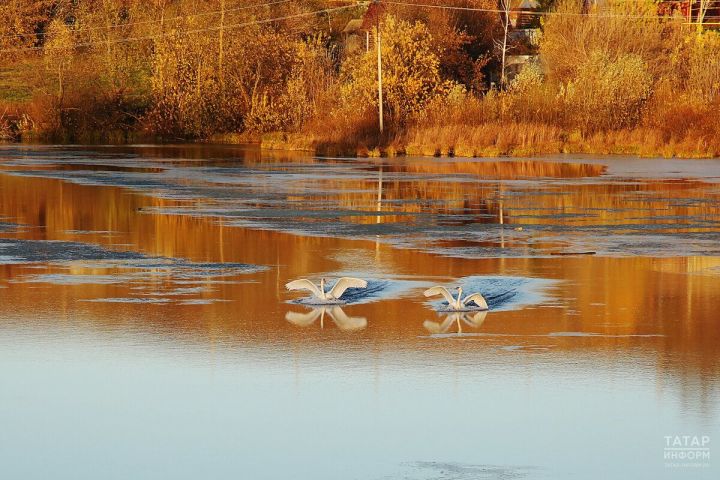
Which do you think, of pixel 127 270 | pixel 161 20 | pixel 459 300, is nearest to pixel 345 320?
pixel 459 300

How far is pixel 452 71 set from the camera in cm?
7925

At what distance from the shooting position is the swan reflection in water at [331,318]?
11930 millimetres

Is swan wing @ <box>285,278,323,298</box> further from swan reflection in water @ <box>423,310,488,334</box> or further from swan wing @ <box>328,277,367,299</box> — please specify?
swan reflection in water @ <box>423,310,488,334</box>

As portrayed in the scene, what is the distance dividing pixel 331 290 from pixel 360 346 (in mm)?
2696

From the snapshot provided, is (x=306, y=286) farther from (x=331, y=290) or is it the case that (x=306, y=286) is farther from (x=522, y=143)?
(x=522, y=143)

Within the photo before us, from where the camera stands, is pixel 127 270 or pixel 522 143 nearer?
pixel 127 270

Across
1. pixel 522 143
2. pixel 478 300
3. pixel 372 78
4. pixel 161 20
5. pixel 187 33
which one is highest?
pixel 161 20

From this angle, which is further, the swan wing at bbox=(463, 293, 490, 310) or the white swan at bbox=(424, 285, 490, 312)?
the swan wing at bbox=(463, 293, 490, 310)

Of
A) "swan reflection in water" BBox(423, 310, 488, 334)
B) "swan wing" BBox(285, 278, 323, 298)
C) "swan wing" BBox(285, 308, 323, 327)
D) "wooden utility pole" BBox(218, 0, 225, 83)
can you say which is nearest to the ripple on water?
"swan wing" BBox(285, 278, 323, 298)

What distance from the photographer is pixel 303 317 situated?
488 inches

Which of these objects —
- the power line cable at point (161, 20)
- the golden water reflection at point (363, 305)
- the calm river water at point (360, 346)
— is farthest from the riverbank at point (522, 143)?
the power line cable at point (161, 20)

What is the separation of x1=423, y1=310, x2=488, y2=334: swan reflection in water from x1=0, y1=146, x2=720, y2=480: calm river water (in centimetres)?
6

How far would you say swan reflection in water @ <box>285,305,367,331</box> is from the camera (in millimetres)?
11930

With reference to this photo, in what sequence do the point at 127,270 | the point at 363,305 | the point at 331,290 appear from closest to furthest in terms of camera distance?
the point at 363,305 → the point at 331,290 → the point at 127,270
